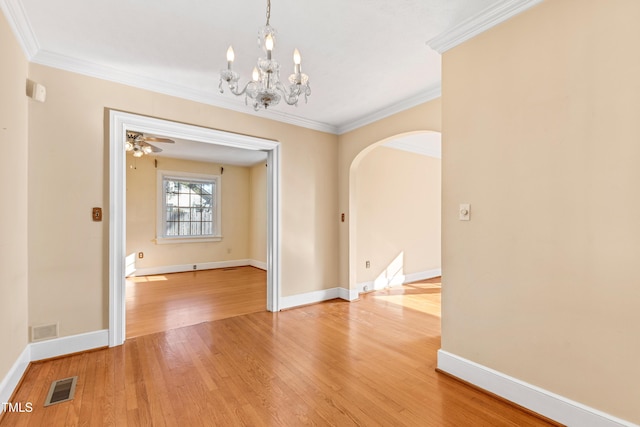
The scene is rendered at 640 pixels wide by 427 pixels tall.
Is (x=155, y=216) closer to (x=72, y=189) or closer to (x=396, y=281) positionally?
(x=72, y=189)

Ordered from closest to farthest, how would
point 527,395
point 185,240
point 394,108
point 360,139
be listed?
point 527,395, point 394,108, point 360,139, point 185,240

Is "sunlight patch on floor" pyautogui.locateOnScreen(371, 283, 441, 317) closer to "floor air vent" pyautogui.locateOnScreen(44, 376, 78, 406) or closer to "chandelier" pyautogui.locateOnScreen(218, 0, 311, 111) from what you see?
"chandelier" pyautogui.locateOnScreen(218, 0, 311, 111)

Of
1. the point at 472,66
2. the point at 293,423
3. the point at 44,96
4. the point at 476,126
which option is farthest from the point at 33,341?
the point at 472,66

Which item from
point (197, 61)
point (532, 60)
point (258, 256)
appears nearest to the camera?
point (532, 60)

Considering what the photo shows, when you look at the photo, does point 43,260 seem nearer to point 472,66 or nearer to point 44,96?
point 44,96

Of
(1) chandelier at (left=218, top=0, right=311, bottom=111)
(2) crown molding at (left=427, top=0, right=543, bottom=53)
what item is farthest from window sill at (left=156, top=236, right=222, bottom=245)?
(2) crown molding at (left=427, top=0, right=543, bottom=53)

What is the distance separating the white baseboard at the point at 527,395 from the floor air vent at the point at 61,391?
9.06ft

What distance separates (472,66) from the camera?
85.5 inches

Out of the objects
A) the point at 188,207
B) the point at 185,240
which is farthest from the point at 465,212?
the point at 188,207

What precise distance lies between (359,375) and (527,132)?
2136 millimetres

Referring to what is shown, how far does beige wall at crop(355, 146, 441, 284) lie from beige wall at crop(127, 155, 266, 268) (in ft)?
12.3

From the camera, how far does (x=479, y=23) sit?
2.07m

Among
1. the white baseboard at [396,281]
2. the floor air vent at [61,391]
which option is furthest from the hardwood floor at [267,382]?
the white baseboard at [396,281]

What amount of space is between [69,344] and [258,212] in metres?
4.86
